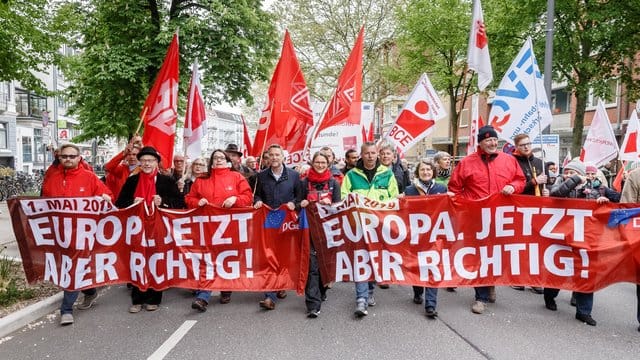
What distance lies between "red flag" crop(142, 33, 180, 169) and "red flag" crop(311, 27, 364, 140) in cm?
238

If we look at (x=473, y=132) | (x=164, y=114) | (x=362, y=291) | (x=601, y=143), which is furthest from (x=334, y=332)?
(x=601, y=143)

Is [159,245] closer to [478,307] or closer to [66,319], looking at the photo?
[66,319]

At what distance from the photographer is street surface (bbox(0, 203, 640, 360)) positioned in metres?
4.43

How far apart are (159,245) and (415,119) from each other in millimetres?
4630

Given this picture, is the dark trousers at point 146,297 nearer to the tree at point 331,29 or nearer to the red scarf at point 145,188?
the red scarf at point 145,188

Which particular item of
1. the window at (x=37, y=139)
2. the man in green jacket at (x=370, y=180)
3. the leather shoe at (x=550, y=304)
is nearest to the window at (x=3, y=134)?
the window at (x=37, y=139)

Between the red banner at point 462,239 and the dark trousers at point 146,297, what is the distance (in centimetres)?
195

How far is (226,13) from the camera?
12727mm

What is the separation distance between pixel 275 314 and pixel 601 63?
59.5 feet

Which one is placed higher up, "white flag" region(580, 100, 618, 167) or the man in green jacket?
"white flag" region(580, 100, 618, 167)

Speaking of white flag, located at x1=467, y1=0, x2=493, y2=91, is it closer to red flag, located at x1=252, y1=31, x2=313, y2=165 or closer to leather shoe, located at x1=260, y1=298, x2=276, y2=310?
red flag, located at x1=252, y1=31, x2=313, y2=165

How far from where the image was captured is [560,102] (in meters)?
32.5

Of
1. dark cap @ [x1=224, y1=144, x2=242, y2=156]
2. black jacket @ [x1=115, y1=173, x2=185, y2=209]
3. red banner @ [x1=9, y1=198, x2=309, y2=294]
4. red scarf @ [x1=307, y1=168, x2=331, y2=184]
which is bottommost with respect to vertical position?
red banner @ [x1=9, y1=198, x2=309, y2=294]

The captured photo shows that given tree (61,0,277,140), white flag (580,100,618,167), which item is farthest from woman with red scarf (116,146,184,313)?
white flag (580,100,618,167)
